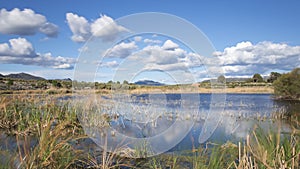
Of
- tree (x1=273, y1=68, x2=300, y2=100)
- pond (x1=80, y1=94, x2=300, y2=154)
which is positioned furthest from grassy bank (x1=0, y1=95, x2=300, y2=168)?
tree (x1=273, y1=68, x2=300, y2=100)

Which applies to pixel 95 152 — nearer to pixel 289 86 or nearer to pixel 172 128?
pixel 172 128

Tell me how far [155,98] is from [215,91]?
296 inches

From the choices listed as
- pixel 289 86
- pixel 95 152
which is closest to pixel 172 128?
pixel 95 152

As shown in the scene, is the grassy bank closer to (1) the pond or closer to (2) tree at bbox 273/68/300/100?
(1) the pond

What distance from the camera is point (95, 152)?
17.7 feet

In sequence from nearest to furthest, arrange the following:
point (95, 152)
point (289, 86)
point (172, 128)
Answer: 1. point (95, 152)
2. point (172, 128)
3. point (289, 86)

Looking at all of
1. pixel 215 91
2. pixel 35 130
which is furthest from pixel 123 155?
pixel 215 91

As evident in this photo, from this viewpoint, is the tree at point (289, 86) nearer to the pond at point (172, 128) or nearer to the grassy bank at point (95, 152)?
the pond at point (172, 128)

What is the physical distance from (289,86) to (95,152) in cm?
2341

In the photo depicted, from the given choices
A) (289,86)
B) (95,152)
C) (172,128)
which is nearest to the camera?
(95,152)

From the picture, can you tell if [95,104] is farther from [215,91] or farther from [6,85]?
[6,85]

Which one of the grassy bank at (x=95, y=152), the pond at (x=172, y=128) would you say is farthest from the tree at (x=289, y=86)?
the grassy bank at (x=95, y=152)

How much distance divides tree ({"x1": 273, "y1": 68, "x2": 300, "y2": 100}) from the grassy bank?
19.7 metres

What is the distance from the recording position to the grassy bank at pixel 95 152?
3176 mm
